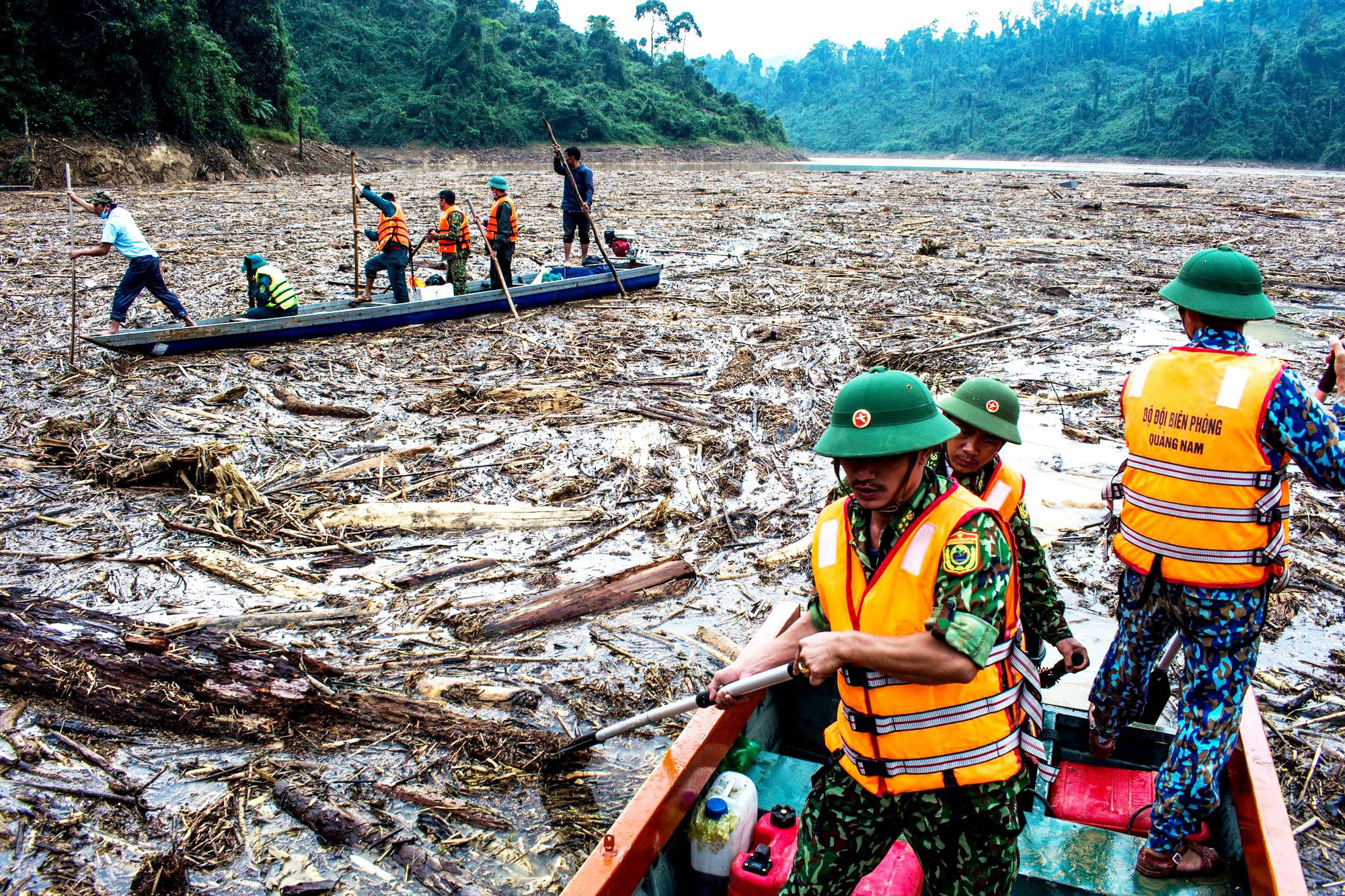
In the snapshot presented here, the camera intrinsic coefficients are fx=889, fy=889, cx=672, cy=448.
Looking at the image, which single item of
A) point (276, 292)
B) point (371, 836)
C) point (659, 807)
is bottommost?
point (371, 836)

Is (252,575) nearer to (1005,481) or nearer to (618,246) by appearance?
(1005,481)

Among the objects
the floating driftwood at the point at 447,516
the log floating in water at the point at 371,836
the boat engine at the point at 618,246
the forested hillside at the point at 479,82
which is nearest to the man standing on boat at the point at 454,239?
the boat engine at the point at 618,246

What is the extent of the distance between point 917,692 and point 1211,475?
1.60 metres

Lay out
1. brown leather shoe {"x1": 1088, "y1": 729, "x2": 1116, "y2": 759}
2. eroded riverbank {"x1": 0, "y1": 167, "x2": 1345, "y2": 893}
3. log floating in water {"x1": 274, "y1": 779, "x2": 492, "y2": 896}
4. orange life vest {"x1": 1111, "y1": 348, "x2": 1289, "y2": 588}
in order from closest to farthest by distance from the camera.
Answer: orange life vest {"x1": 1111, "y1": 348, "x2": 1289, "y2": 588}, brown leather shoe {"x1": 1088, "y1": 729, "x2": 1116, "y2": 759}, log floating in water {"x1": 274, "y1": 779, "x2": 492, "y2": 896}, eroded riverbank {"x1": 0, "y1": 167, "x2": 1345, "y2": 893}

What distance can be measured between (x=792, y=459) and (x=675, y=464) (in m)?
1.14

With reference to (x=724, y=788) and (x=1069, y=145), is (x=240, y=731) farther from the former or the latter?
(x=1069, y=145)

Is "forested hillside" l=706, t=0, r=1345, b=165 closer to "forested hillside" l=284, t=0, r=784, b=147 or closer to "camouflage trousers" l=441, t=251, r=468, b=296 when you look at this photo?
"forested hillside" l=284, t=0, r=784, b=147

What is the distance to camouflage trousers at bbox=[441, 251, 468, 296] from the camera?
1339 centimetres

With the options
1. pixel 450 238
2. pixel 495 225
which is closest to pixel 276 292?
pixel 450 238

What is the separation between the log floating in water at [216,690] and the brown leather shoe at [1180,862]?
112 inches

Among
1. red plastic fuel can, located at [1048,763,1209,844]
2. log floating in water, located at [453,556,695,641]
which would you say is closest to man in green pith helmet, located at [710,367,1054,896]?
red plastic fuel can, located at [1048,763,1209,844]

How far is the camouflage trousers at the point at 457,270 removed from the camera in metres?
13.4

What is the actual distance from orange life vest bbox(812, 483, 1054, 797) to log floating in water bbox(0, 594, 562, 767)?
2668mm

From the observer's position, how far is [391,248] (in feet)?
42.0
